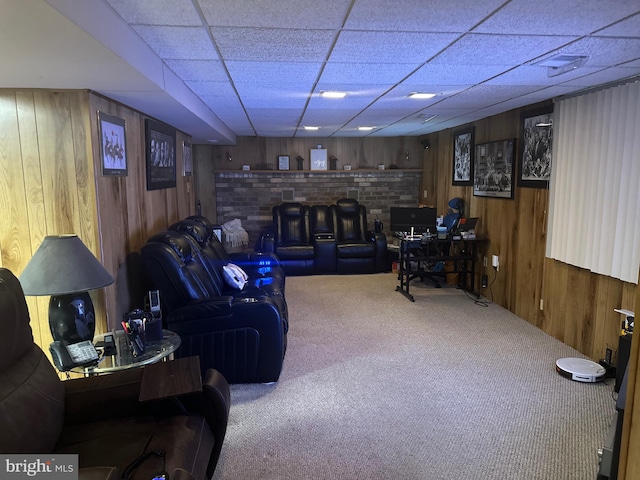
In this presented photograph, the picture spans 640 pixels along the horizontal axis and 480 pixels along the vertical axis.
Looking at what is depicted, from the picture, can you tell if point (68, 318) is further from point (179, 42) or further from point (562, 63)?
point (562, 63)

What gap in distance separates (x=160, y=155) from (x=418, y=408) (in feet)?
10.9

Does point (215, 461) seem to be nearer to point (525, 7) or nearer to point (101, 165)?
point (101, 165)

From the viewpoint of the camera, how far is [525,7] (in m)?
1.84

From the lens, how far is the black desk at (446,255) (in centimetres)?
540

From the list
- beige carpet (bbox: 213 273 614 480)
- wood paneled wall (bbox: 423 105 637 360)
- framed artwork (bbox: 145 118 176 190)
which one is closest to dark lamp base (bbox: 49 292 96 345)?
beige carpet (bbox: 213 273 614 480)

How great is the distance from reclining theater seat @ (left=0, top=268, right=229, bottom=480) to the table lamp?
402mm

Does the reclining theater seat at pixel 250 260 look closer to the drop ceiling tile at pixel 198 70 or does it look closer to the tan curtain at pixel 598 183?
the drop ceiling tile at pixel 198 70

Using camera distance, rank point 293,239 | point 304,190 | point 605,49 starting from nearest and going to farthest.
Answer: point 605,49
point 293,239
point 304,190

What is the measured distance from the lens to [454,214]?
590 cm

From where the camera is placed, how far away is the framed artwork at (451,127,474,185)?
225 inches

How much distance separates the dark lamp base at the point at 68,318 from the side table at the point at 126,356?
0.19 meters

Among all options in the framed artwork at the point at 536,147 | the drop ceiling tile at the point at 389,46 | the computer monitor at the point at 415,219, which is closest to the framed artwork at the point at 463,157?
the computer monitor at the point at 415,219

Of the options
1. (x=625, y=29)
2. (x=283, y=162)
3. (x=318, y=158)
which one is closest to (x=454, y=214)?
(x=318, y=158)

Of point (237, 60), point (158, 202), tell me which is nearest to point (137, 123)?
point (158, 202)
